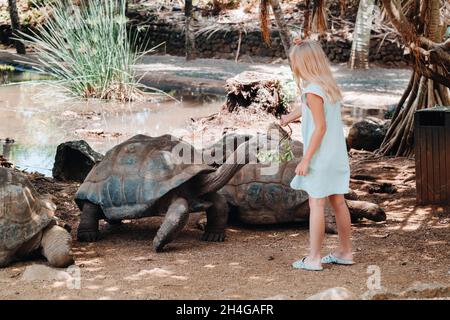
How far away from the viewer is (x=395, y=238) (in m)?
6.94

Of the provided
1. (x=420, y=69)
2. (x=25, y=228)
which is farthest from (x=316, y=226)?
(x=420, y=69)

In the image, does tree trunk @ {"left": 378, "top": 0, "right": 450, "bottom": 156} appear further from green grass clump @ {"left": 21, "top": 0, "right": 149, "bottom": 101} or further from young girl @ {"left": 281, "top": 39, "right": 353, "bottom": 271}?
green grass clump @ {"left": 21, "top": 0, "right": 149, "bottom": 101}

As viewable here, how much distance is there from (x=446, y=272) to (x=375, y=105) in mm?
10732

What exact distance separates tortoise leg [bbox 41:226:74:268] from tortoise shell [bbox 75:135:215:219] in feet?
2.29

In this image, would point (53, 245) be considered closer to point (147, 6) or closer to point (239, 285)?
point (239, 285)

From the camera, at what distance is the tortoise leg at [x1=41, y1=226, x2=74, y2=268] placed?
615cm

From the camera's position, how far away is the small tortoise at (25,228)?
619cm

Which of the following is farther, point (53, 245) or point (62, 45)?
point (62, 45)

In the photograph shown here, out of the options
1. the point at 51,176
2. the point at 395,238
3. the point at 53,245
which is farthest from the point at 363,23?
the point at 53,245

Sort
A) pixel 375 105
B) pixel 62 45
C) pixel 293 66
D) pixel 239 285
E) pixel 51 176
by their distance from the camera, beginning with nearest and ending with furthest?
pixel 239 285 → pixel 293 66 → pixel 51 176 → pixel 375 105 → pixel 62 45

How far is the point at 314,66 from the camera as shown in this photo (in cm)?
578

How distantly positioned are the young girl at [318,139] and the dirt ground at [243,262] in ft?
1.41

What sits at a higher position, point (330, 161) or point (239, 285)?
point (330, 161)

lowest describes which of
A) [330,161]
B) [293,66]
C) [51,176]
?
[51,176]
